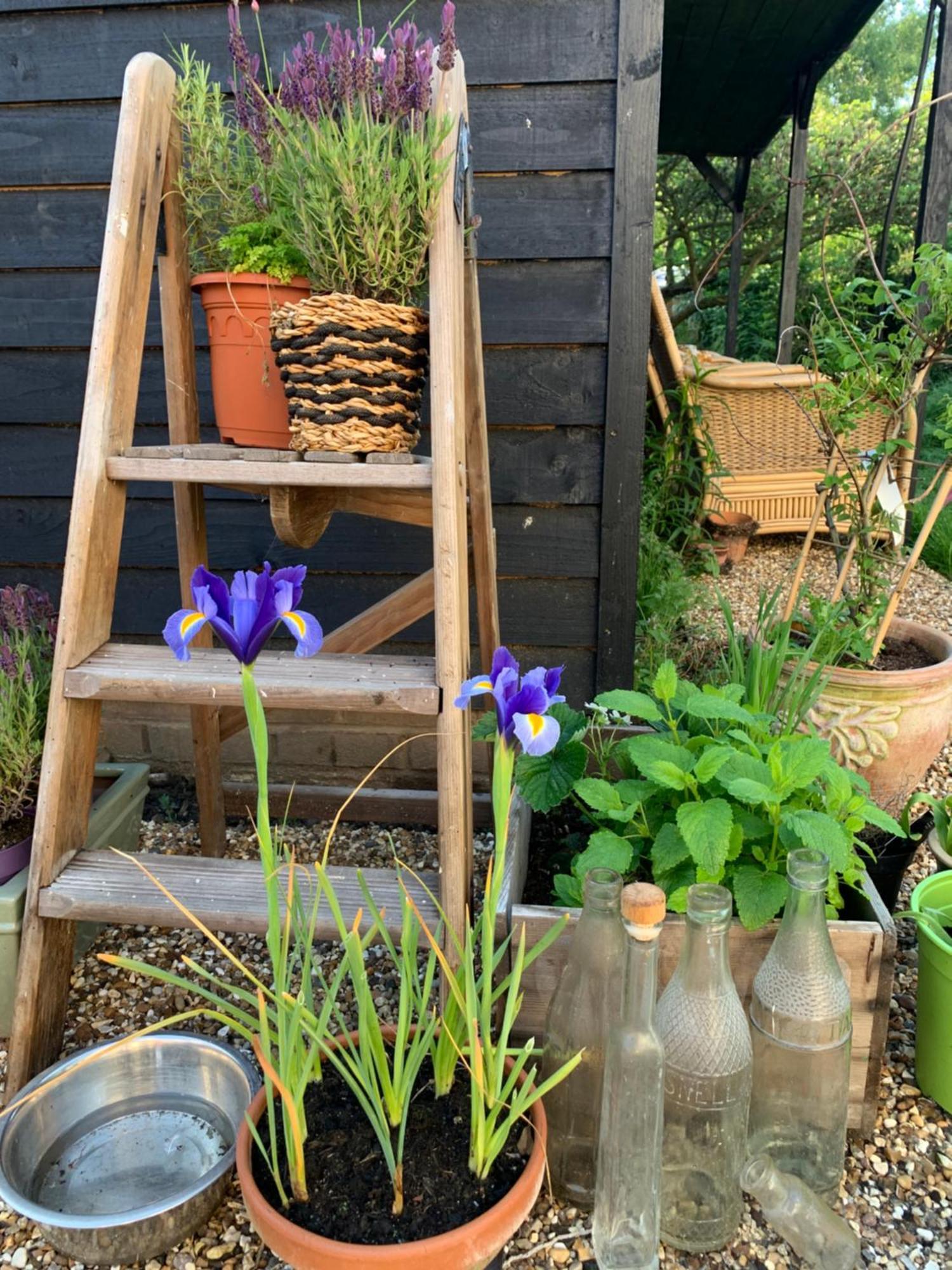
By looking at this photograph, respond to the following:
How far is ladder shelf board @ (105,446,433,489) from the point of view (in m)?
1.34

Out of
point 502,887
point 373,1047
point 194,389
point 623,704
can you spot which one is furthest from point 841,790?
point 194,389

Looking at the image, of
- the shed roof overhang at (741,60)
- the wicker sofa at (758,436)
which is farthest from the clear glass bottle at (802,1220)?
the shed roof overhang at (741,60)

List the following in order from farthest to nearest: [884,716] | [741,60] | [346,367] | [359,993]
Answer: [741,60], [884,716], [346,367], [359,993]

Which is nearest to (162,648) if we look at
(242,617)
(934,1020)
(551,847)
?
(242,617)

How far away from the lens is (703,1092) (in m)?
1.15

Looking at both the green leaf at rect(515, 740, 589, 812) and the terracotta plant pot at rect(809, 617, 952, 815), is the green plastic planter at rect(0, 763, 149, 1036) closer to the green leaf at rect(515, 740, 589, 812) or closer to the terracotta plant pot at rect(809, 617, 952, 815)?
the green leaf at rect(515, 740, 589, 812)

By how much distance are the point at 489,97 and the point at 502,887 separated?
1687 millimetres

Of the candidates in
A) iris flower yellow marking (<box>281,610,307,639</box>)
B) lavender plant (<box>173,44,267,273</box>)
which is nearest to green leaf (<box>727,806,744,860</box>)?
iris flower yellow marking (<box>281,610,307,639</box>)

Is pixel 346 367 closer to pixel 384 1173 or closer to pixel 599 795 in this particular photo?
pixel 599 795

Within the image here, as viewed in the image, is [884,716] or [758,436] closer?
[884,716]

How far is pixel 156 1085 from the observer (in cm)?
139

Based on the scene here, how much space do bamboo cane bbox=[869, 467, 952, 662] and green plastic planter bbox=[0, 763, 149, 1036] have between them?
5.62 ft

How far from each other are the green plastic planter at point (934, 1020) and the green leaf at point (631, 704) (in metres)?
0.55

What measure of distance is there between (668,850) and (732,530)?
325cm
